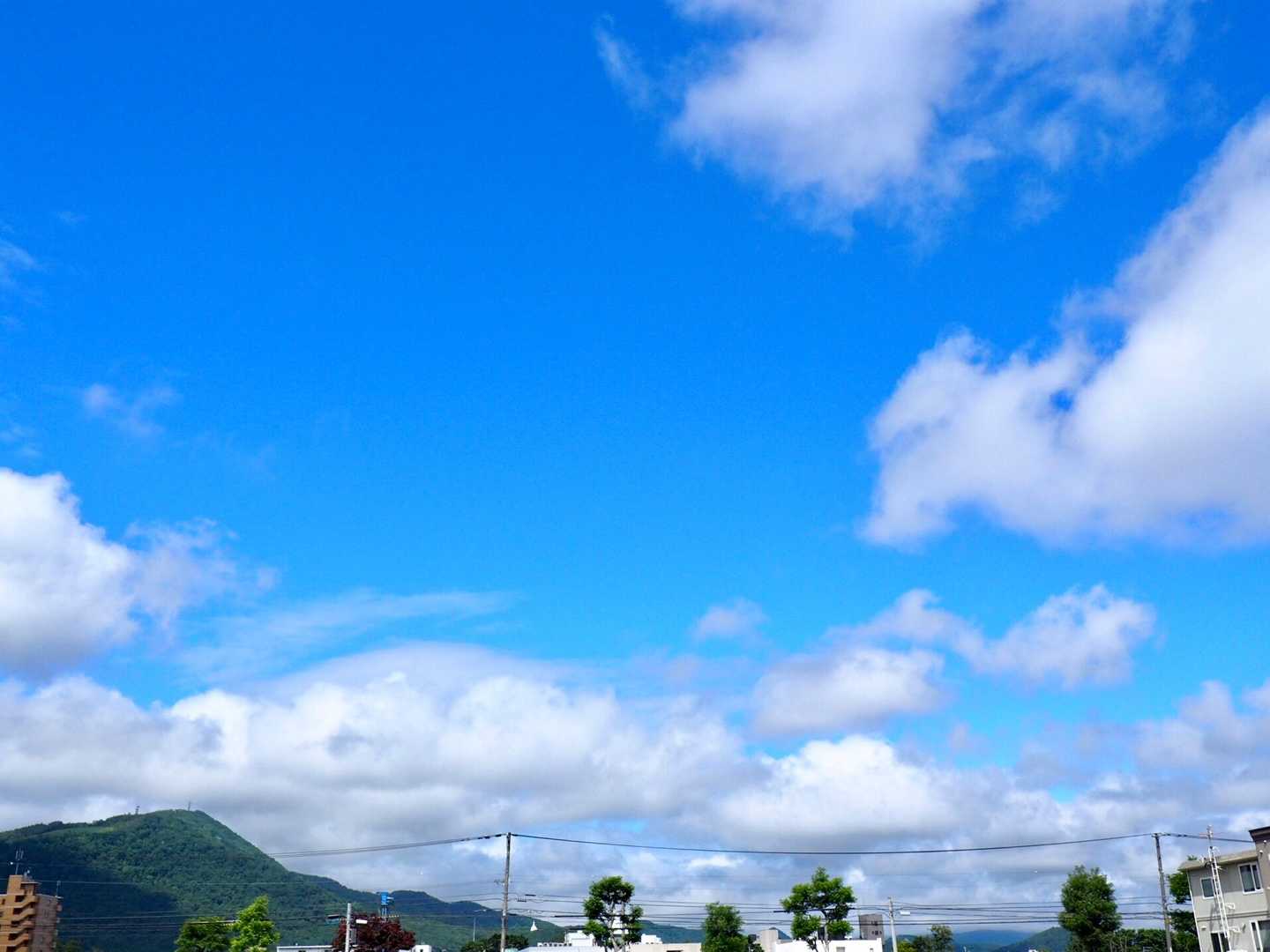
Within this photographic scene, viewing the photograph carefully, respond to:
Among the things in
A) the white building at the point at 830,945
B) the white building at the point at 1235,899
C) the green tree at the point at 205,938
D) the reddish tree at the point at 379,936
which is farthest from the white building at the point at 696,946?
the white building at the point at 1235,899

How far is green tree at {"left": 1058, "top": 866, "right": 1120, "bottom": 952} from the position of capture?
330 feet

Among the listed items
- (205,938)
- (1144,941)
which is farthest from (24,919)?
(1144,941)

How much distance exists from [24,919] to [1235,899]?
108535 mm

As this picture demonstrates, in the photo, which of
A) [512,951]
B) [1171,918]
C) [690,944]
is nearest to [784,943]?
[690,944]

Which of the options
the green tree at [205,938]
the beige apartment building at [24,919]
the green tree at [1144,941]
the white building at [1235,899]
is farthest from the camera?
the green tree at [1144,941]

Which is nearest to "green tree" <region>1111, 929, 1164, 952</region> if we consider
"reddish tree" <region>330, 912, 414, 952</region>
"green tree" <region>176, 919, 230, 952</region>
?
"reddish tree" <region>330, 912, 414, 952</region>

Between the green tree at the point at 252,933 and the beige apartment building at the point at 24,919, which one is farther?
the beige apartment building at the point at 24,919

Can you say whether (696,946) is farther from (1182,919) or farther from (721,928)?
(1182,919)

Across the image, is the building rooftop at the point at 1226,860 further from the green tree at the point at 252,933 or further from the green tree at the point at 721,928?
the green tree at the point at 252,933

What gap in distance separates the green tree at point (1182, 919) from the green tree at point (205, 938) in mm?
93868

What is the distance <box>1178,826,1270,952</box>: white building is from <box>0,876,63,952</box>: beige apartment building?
106 m

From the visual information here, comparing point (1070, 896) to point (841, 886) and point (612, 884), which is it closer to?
point (841, 886)

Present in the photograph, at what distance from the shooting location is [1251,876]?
86.9 metres

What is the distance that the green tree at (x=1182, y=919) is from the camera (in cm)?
10862
